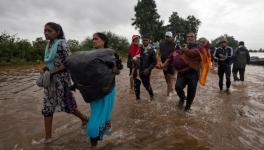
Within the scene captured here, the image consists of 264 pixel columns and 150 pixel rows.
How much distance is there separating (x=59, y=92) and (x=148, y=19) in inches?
2181

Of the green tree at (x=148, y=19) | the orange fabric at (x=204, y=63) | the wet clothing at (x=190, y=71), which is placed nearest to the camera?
the wet clothing at (x=190, y=71)

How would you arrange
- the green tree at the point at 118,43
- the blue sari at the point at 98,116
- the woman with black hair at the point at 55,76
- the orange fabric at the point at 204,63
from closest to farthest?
the blue sari at the point at 98,116 → the woman with black hair at the point at 55,76 → the orange fabric at the point at 204,63 → the green tree at the point at 118,43

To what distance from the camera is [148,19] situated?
58469mm

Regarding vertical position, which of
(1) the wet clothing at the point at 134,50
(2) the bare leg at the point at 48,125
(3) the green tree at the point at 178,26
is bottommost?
(2) the bare leg at the point at 48,125

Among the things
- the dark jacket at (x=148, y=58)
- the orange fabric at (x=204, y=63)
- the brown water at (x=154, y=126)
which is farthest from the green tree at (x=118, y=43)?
the orange fabric at (x=204, y=63)

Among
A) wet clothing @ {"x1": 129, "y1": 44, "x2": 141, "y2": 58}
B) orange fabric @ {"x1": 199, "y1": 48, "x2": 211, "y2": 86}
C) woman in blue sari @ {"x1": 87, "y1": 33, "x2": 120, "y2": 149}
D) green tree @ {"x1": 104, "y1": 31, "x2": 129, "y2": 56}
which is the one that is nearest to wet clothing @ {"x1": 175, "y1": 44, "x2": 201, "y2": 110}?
orange fabric @ {"x1": 199, "y1": 48, "x2": 211, "y2": 86}

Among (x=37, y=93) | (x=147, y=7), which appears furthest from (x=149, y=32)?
(x=37, y=93)

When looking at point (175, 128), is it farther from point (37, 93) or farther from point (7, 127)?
point (37, 93)

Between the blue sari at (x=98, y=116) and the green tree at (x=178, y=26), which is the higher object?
the green tree at (x=178, y=26)

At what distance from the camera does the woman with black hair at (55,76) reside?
432cm

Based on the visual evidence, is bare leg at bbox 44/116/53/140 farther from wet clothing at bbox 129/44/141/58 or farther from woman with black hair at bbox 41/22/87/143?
wet clothing at bbox 129/44/141/58

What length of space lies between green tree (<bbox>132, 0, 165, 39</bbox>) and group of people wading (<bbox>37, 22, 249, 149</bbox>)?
4956 cm

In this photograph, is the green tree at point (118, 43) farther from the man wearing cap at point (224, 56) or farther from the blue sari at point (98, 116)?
the blue sari at point (98, 116)

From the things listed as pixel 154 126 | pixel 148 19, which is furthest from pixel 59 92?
pixel 148 19
